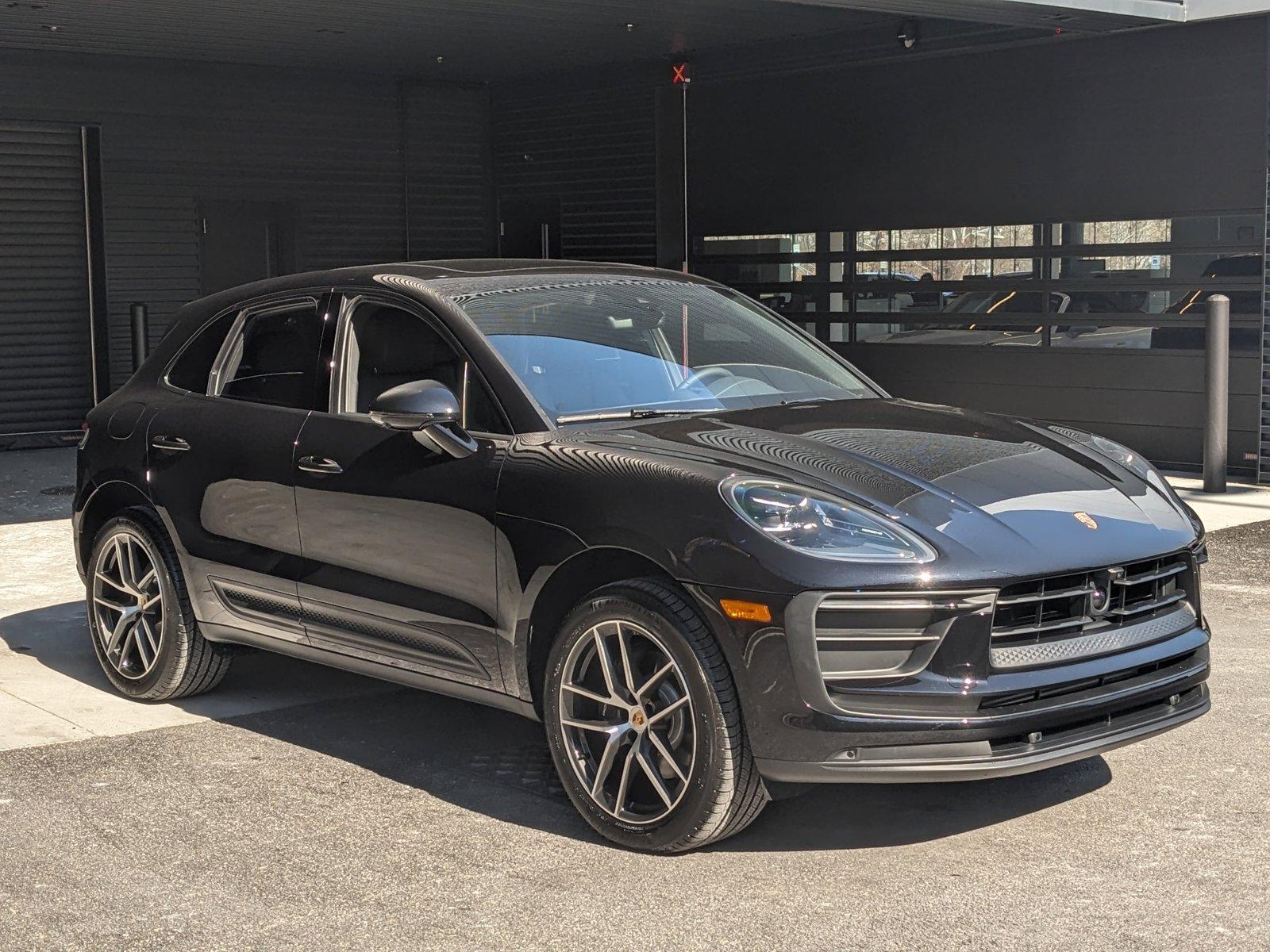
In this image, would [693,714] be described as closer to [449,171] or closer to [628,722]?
[628,722]

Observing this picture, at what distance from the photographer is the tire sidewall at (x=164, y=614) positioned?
6.23 metres

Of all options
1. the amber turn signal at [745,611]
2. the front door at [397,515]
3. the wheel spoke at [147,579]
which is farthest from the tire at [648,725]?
the wheel spoke at [147,579]

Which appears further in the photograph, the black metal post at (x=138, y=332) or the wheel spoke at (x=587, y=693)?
the black metal post at (x=138, y=332)

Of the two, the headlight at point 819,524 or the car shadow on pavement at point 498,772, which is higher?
the headlight at point 819,524

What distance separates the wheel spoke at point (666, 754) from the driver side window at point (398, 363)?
1.13 meters

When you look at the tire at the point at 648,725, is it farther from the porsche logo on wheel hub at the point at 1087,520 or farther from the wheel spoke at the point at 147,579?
the wheel spoke at the point at 147,579

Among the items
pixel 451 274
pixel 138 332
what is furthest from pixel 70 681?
pixel 138 332

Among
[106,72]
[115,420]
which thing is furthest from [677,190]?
[115,420]

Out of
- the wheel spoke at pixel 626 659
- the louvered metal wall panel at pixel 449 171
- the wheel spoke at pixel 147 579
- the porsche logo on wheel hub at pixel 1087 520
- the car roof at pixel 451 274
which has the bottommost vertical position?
the wheel spoke at pixel 147 579

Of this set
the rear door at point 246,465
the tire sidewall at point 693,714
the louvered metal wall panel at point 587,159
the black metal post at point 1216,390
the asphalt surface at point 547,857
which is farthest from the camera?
the louvered metal wall panel at point 587,159

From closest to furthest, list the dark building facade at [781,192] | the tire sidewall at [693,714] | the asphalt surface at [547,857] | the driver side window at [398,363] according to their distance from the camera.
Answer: the asphalt surface at [547,857], the tire sidewall at [693,714], the driver side window at [398,363], the dark building facade at [781,192]

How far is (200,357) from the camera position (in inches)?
253

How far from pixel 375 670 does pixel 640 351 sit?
1.34m

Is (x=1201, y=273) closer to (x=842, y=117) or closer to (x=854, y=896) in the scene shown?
(x=842, y=117)
